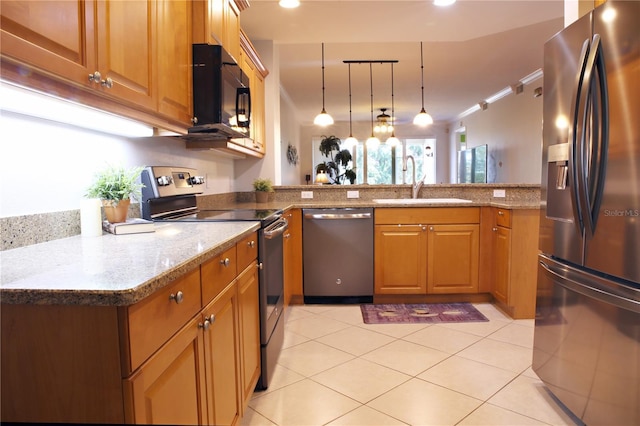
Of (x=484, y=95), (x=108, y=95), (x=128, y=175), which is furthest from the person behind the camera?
(x=484, y=95)

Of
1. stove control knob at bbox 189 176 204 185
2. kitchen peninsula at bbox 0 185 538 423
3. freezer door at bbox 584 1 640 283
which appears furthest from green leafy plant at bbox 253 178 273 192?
freezer door at bbox 584 1 640 283

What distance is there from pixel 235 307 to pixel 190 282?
49 centimetres

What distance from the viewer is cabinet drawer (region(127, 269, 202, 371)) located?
802 mm

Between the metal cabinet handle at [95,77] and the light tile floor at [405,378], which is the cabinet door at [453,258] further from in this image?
the metal cabinet handle at [95,77]

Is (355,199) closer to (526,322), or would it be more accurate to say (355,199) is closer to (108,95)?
(526,322)

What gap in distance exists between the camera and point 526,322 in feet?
9.91

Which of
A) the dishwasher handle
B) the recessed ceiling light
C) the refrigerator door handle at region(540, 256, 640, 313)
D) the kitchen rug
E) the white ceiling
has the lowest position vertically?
the kitchen rug

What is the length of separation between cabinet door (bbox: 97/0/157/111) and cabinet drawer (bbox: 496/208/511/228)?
8.37ft

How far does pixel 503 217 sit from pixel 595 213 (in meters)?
1.69

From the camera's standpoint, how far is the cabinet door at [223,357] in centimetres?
125

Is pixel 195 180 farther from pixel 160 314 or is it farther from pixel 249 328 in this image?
pixel 160 314

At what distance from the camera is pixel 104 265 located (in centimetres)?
100

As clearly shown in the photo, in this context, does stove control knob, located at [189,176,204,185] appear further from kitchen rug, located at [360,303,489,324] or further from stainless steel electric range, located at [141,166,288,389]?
kitchen rug, located at [360,303,489,324]

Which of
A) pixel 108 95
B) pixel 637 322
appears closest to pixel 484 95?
pixel 637 322
